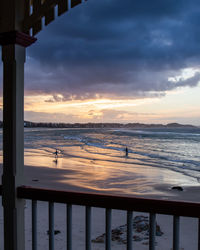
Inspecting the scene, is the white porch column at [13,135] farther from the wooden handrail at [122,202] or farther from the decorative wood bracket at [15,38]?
the wooden handrail at [122,202]

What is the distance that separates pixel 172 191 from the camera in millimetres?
8789

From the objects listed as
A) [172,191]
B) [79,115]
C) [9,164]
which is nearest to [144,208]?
[9,164]

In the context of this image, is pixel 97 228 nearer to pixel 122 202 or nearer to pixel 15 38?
pixel 122 202

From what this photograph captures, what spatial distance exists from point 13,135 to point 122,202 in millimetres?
1122

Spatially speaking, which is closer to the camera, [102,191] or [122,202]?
[122,202]

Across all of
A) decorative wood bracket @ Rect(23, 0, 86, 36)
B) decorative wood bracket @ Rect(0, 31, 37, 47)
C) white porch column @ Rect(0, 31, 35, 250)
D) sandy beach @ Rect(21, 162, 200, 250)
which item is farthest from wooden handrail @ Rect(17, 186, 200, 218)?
sandy beach @ Rect(21, 162, 200, 250)

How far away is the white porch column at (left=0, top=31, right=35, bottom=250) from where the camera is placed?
197 cm

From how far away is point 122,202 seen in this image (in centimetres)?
154

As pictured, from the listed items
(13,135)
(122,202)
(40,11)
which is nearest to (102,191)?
(13,135)

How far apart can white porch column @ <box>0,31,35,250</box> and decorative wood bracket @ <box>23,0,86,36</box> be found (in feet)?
0.42

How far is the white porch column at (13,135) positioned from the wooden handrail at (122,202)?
23 centimetres

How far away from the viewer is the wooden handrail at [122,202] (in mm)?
1397

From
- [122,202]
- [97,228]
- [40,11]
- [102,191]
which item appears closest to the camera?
[122,202]

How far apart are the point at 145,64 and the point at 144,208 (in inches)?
967
